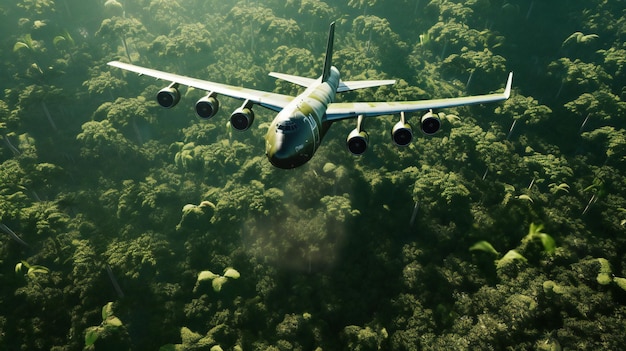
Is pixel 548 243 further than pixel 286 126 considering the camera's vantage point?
Yes

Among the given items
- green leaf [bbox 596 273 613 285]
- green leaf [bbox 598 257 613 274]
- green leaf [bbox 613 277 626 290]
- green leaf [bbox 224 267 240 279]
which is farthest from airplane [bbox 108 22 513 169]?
green leaf [bbox 613 277 626 290]

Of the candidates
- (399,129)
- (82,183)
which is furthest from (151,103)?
(399,129)

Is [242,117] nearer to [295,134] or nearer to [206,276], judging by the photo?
[295,134]

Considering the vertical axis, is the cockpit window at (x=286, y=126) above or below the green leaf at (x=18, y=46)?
above

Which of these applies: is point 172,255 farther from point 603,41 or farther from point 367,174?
point 603,41

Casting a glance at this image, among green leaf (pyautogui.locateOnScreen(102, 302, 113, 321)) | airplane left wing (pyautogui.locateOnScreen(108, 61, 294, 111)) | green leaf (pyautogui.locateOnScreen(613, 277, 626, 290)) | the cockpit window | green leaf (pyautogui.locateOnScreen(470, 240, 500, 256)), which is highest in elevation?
the cockpit window

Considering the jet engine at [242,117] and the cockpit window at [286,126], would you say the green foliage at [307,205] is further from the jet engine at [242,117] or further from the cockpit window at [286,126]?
the cockpit window at [286,126]

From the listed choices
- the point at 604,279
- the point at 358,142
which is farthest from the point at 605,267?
the point at 358,142

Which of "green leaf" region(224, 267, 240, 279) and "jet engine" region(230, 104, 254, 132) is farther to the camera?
"green leaf" region(224, 267, 240, 279)

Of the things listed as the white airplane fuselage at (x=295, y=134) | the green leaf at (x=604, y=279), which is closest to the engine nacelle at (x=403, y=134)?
the white airplane fuselage at (x=295, y=134)

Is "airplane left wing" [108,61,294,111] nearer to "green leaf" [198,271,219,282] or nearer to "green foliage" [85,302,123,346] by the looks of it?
"green leaf" [198,271,219,282]

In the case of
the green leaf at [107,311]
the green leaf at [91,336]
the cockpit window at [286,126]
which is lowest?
the green leaf at [107,311]
